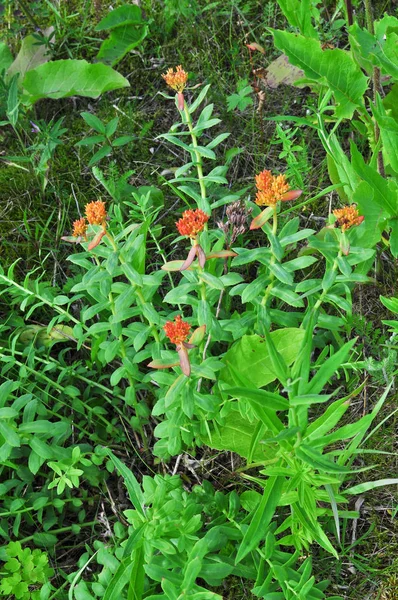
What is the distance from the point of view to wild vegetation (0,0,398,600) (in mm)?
1697

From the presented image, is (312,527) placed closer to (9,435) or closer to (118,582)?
(118,582)

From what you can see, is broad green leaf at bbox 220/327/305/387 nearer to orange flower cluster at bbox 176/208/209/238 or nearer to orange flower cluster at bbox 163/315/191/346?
orange flower cluster at bbox 163/315/191/346

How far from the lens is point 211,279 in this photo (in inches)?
66.8

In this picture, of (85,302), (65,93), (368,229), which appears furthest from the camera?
(65,93)

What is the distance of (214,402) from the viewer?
1810mm

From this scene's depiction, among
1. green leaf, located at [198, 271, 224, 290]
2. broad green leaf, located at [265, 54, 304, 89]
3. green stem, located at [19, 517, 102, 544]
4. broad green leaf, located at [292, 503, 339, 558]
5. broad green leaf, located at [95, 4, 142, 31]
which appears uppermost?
broad green leaf, located at [95, 4, 142, 31]

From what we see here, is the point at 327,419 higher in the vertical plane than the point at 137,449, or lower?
higher

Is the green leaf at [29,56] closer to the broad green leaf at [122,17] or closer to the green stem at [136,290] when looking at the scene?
the broad green leaf at [122,17]

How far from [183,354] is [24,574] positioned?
0.87m

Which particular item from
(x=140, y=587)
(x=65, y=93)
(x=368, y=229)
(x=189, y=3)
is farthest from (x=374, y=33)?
(x=140, y=587)

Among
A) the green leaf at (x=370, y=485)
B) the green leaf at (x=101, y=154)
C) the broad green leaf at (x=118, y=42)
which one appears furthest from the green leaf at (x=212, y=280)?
the broad green leaf at (x=118, y=42)

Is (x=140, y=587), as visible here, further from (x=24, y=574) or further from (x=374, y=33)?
(x=374, y=33)

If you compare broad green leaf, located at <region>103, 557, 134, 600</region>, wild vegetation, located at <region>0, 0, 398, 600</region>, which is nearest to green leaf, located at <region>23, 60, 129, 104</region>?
wild vegetation, located at <region>0, 0, 398, 600</region>

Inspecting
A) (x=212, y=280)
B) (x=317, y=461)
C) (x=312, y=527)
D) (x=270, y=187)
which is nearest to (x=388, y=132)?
(x=270, y=187)
